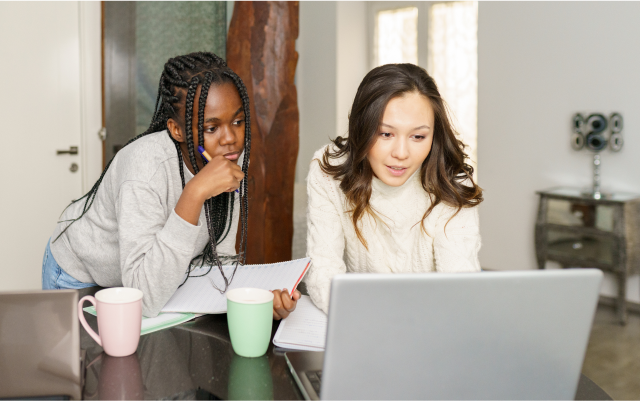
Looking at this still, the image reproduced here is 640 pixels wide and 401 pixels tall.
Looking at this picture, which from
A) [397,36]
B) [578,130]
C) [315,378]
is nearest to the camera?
[315,378]

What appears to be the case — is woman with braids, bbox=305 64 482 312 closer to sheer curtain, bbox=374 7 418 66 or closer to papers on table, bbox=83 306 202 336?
papers on table, bbox=83 306 202 336

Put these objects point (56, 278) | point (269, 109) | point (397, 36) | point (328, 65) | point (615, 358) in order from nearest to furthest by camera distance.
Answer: point (56, 278), point (269, 109), point (615, 358), point (328, 65), point (397, 36)

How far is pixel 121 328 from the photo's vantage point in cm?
78

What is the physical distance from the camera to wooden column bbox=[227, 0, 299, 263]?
2.05 metres

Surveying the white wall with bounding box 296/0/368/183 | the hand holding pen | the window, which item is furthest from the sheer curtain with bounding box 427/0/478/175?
the hand holding pen

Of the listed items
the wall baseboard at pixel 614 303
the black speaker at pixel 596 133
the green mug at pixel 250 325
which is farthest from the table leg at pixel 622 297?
the green mug at pixel 250 325

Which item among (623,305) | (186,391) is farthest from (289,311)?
(623,305)

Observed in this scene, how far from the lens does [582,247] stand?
3.27 meters

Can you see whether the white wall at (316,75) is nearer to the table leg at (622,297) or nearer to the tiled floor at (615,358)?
the table leg at (622,297)

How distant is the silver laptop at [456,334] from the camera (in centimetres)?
54

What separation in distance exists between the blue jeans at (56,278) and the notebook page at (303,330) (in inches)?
20.1

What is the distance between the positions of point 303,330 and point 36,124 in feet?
7.76

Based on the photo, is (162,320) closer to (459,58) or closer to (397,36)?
(459,58)

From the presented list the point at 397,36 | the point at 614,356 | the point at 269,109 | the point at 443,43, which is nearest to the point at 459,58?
the point at 443,43
